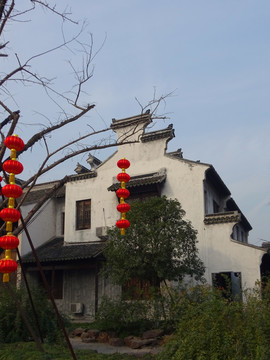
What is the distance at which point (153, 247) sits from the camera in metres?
12.4

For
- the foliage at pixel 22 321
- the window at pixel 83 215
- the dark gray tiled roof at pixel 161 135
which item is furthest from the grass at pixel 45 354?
the dark gray tiled roof at pixel 161 135

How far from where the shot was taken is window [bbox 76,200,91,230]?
1881 centimetres

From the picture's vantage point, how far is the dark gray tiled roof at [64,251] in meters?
16.6

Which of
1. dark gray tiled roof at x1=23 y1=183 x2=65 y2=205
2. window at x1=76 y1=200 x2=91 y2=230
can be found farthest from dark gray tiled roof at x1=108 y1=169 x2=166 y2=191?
dark gray tiled roof at x1=23 y1=183 x2=65 y2=205

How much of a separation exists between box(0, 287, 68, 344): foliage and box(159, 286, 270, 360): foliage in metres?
4.18

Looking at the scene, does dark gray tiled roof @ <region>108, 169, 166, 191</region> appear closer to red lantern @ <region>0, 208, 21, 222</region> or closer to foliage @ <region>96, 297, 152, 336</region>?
foliage @ <region>96, 297, 152, 336</region>

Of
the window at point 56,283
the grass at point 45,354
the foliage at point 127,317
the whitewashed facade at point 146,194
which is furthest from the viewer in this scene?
the window at point 56,283

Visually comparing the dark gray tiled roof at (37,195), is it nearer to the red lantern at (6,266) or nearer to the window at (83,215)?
the window at (83,215)

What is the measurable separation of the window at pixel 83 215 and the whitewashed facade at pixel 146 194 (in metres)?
0.11

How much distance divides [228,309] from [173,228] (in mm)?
6262

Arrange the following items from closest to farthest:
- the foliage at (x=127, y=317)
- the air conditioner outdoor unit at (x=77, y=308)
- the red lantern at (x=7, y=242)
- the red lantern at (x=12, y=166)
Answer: the red lantern at (x=7, y=242), the red lantern at (x=12, y=166), the foliage at (x=127, y=317), the air conditioner outdoor unit at (x=77, y=308)

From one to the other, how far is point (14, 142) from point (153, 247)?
6.93 m

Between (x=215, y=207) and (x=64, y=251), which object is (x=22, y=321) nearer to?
(x=64, y=251)

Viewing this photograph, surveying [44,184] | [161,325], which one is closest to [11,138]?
[161,325]
